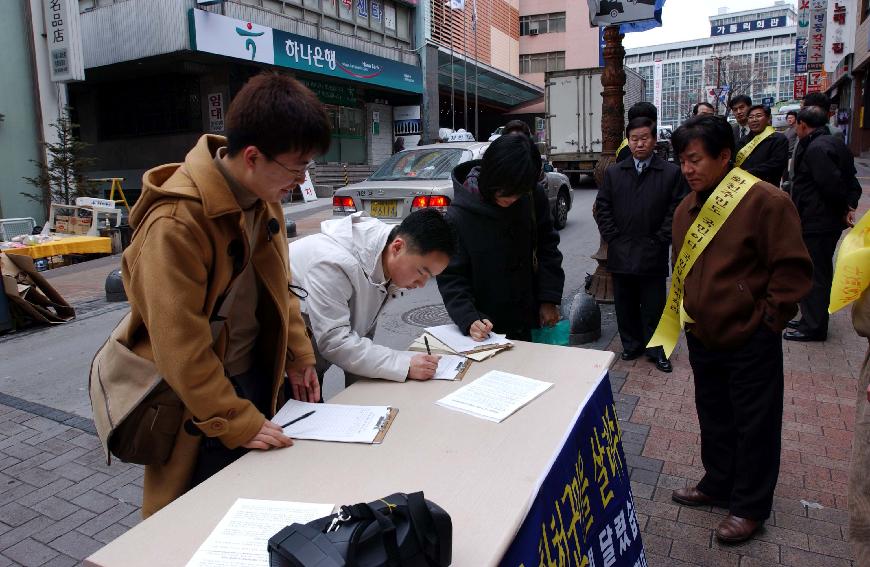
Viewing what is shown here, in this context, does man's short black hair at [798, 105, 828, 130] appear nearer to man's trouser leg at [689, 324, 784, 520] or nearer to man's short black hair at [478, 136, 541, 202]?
man's trouser leg at [689, 324, 784, 520]

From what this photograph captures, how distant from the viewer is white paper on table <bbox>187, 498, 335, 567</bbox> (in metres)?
1.38

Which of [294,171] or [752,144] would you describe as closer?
[294,171]

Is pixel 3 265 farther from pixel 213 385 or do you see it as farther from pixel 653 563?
pixel 653 563

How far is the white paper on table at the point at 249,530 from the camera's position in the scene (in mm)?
1380

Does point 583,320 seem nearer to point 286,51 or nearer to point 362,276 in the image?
point 362,276

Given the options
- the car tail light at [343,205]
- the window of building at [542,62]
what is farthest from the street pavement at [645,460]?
the window of building at [542,62]

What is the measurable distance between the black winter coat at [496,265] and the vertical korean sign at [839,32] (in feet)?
96.7

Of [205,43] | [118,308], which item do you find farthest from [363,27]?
[118,308]

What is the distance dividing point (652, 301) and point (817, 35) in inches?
1225

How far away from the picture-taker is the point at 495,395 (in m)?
2.29

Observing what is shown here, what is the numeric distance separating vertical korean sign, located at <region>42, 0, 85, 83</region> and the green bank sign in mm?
3488

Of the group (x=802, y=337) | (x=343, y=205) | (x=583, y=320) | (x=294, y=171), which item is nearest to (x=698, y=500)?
(x=294, y=171)

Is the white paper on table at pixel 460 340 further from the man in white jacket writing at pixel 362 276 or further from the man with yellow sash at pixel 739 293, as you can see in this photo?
the man with yellow sash at pixel 739 293

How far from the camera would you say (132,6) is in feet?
54.0
